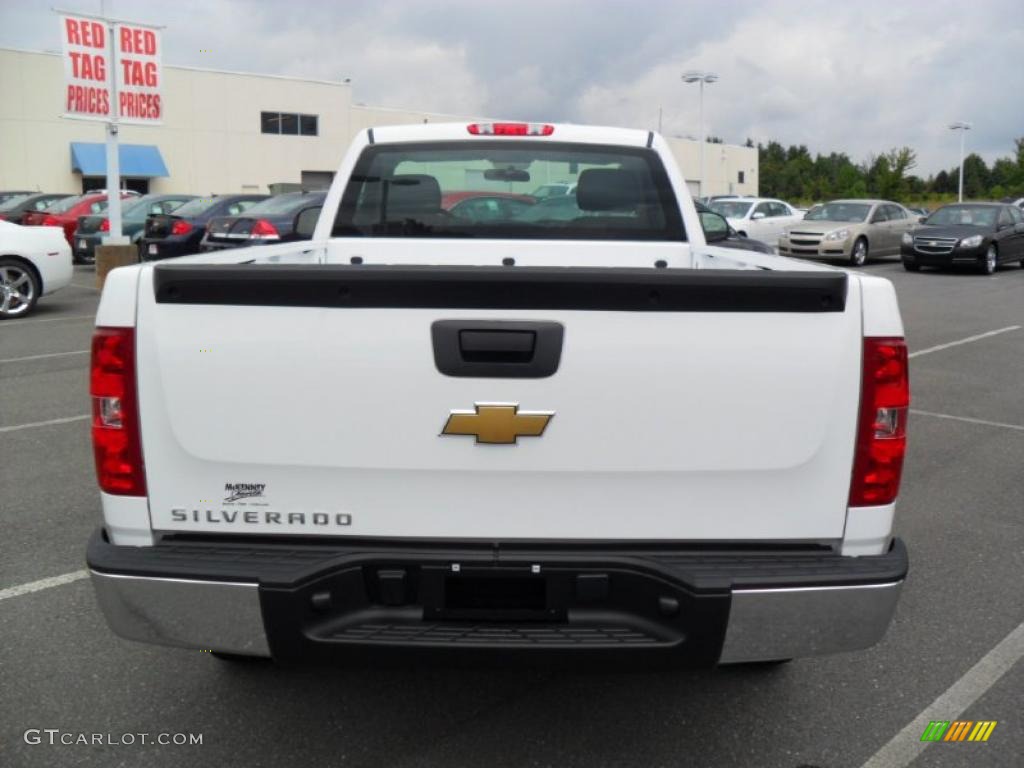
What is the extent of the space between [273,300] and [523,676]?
177 centimetres

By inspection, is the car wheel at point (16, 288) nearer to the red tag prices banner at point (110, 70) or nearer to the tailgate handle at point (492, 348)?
the red tag prices banner at point (110, 70)

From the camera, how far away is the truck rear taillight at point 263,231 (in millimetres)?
16188

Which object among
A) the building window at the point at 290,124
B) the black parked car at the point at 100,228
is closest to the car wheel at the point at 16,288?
the black parked car at the point at 100,228

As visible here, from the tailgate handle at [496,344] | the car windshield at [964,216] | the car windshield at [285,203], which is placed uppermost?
the car windshield at [285,203]

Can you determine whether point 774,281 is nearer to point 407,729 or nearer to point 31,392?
point 407,729

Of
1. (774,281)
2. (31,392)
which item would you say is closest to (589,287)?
(774,281)

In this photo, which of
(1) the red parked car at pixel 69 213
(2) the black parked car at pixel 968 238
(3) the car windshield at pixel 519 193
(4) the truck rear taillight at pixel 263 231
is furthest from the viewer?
(1) the red parked car at pixel 69 213

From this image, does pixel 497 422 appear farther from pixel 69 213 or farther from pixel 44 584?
pixel 69 213

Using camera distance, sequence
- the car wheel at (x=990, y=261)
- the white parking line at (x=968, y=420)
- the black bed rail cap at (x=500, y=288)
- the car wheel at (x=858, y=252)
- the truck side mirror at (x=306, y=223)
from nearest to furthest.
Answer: the black bed rail cap at (x=500, y=288)
the truck side mirror at (x=306, y=223)
the white parking line at (x=968, y=420)
the car wheel at (x=990, y=261)
the car wheel at (x=858, y=252)

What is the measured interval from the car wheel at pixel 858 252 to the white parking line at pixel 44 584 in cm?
2232

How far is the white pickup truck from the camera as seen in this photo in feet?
8.40

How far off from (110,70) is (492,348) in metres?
17.0

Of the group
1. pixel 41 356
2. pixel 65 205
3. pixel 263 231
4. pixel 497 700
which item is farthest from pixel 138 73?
pixel 497 700

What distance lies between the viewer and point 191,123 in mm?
51344
